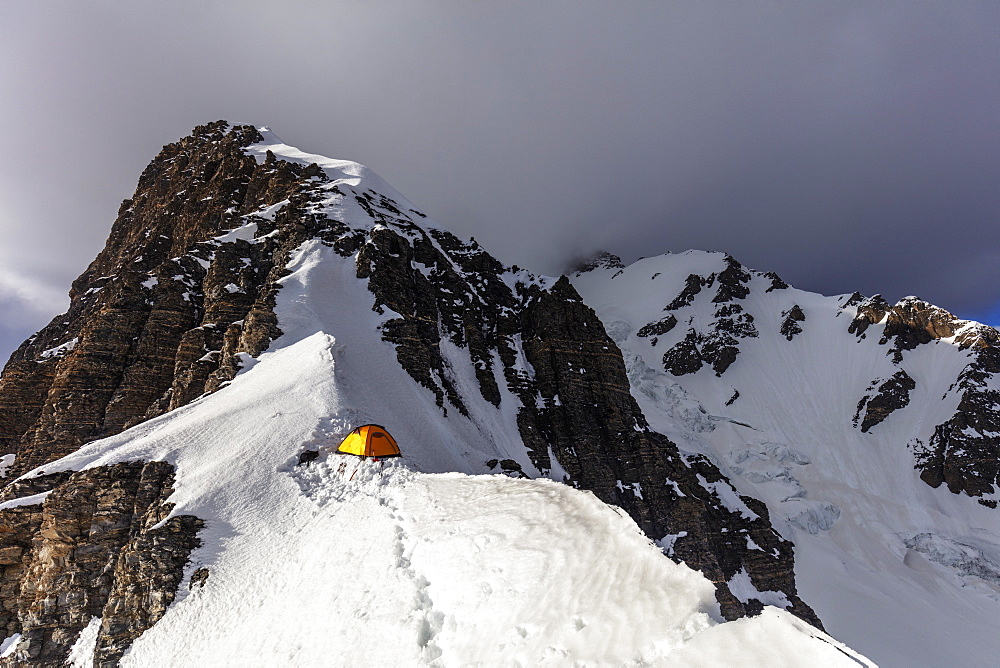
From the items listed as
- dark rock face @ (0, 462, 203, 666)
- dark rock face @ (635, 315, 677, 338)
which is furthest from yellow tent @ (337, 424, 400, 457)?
dark rock face @ (635, 315, 677, 338)

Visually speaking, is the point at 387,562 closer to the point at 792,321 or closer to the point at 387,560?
the point at 387,560

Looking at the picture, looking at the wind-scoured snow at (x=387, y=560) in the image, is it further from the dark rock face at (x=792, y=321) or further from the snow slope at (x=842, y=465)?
the dark rock face at (x=792, y=321)

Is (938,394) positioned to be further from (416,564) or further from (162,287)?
(162,287)

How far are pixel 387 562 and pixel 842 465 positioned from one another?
11149 cm

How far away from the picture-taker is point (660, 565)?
23.6ft

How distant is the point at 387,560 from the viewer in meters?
10.6

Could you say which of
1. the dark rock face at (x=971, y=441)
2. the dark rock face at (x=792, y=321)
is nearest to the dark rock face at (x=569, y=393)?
the dark rock face at (x=971, y=441)

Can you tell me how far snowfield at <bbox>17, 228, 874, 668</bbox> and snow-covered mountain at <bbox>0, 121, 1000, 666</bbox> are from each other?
7 cm

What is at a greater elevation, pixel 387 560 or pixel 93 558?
pixel 387 560

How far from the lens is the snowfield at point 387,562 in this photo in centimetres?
613

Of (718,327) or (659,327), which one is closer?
(718,327)

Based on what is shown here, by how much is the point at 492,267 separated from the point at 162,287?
37.5 meters

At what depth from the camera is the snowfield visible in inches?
241

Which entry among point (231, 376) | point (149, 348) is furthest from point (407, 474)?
point (149, 348)
